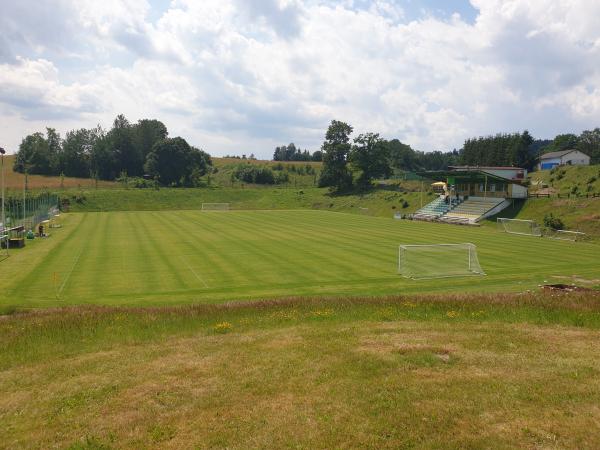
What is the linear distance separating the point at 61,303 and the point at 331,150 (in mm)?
99038

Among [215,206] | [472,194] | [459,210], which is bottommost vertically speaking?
[215,206]

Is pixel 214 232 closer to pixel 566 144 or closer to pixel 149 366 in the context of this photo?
pixel 149 366

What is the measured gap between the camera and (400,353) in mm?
11641

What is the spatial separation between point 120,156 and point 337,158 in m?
71.4

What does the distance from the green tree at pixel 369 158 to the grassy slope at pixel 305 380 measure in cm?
9913

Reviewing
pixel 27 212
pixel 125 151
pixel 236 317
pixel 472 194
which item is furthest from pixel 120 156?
pixel 236 317

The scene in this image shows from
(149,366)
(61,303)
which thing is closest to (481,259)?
(61,303)

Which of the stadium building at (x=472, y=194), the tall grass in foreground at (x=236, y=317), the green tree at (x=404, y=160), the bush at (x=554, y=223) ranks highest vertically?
the green tree at (x=404, y=160)

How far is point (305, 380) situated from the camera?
10.2m

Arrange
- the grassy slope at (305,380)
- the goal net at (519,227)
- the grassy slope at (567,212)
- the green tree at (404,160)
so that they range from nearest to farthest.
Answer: the grassy slope at (305,380) < the grassy slope at (567,212) < the goal net at (519,227) < the green tree at (404,160)

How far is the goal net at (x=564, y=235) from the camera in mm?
49625

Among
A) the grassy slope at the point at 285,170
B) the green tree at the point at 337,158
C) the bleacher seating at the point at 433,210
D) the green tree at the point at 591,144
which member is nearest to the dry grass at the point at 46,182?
the grassy slope at the point at 285,170

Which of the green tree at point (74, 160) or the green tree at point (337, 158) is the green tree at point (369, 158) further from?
the green tree at point (74, 160)

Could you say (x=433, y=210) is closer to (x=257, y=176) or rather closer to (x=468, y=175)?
(x=468, y=175)
